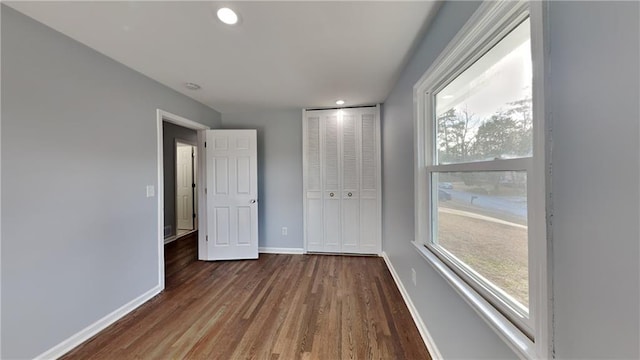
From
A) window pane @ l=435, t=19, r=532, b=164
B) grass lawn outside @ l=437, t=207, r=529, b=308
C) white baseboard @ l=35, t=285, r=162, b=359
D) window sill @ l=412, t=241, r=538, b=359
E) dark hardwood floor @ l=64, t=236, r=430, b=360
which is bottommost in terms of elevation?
dark hardwood floor @ l=64, t=236, r=430, b=360

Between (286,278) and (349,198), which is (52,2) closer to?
(286,278)

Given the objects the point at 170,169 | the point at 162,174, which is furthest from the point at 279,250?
the point at 170,169

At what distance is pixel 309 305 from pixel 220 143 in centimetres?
246

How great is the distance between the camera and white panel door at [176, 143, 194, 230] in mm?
5367

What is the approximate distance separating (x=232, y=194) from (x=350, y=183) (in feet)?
5.66

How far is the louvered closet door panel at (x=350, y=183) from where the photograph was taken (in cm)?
352

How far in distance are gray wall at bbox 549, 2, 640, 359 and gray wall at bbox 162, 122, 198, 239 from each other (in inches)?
201

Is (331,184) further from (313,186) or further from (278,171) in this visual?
(278,171)

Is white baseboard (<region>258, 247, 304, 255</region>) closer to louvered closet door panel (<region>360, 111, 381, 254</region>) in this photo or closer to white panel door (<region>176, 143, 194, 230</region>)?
louvered closet door panel (<region>360, 111, 381, 254</region>)

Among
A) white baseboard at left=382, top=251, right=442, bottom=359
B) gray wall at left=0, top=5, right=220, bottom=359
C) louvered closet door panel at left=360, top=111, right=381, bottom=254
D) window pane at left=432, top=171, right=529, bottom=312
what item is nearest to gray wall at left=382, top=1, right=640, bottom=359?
window pane at left=432, top=171, right=529, bottom=312

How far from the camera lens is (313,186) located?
3645 millimetres

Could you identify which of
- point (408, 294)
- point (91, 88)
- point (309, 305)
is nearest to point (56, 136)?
point (91, 88)

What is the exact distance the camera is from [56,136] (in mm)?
1646

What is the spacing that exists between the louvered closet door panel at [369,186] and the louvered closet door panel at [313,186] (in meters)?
0.63
